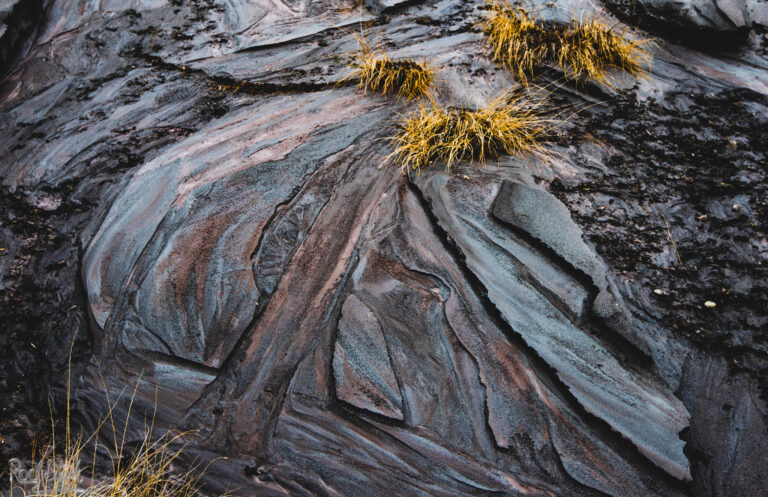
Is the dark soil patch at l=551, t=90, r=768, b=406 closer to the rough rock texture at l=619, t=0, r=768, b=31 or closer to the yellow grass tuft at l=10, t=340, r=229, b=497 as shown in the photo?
the rough rock texture at l=619, t=0, r=768, b=31

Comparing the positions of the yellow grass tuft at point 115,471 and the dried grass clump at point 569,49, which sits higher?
the dried grass clump at point 569,49

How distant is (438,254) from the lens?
81.5 inches

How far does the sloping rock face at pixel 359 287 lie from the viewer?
1.65 meters

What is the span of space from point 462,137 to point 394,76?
0.58m

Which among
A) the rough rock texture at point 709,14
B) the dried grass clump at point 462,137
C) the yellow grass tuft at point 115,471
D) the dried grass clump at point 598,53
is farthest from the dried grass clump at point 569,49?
the yellow grass tuft at point 115,471

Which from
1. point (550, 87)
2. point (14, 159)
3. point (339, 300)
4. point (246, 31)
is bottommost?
point (339, 300)

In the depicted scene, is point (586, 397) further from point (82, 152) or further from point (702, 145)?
point (82, 152)

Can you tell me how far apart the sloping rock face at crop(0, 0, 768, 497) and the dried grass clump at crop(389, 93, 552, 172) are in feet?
0.29

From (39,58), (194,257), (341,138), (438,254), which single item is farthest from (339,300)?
(39,58)

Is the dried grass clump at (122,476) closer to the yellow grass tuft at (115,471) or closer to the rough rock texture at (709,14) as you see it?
the yellow grass tuft at (115,471)

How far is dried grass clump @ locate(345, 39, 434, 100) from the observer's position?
271 cm

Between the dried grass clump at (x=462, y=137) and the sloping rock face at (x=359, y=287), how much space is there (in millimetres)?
88

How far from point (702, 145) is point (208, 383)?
94.5 inches

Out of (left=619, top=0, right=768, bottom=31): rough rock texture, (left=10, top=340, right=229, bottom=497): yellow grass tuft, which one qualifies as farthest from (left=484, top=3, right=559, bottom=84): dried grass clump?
(left=10, top=340, right=229, bottom=497): yellow grass tuft
